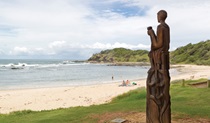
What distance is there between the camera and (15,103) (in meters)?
Answer: 23.2

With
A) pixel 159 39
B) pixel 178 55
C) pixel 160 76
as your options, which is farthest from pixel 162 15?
pixel 178 55

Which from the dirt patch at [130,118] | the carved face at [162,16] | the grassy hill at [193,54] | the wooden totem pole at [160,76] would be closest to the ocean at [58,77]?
the dirt patch at [130,118]

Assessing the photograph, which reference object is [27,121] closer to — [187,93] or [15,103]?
[187,93]

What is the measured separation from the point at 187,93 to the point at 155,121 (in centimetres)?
909

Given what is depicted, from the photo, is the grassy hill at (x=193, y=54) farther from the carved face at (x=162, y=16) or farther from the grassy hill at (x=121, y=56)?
the carved face at (x=162, y=16)

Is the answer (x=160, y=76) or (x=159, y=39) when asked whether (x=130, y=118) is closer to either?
Result: (x=160, y=76)

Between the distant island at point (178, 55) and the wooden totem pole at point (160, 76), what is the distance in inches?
3228

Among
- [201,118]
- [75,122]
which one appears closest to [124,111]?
[75,122]

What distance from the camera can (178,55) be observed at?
351 feet

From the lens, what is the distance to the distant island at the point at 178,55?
92.5 m

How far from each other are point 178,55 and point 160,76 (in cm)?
10418

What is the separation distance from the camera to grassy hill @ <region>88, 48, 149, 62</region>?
132 metres

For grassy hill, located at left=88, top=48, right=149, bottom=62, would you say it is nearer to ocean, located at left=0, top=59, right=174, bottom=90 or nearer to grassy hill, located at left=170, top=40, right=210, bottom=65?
grassy hill, located at left=170, top=40, right=210, bottom=65

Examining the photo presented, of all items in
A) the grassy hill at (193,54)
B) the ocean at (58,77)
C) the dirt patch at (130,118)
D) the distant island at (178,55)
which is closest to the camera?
the dirt patch at (130,118)
